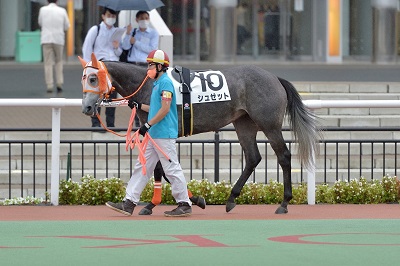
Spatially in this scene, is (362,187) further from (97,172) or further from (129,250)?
(129,250)

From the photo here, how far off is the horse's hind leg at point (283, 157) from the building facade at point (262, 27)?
20.4 meters

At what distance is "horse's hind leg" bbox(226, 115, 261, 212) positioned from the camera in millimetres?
12594

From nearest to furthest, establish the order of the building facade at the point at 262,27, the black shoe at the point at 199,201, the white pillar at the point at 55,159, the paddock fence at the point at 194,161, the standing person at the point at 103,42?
the black shoe at the point at 199,201 < the white pillar at the point at 55,159 < the paddock fence at the point at 194,161 < the standing person at the point at 103,42 < the building facade at the point at 262,27

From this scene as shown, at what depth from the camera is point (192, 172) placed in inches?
583

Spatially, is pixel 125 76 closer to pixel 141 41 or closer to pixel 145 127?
pixel 145 127

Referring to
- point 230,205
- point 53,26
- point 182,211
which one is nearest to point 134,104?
point 182,211

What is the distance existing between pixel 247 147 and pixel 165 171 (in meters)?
1.14

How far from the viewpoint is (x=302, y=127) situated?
12.6 meters

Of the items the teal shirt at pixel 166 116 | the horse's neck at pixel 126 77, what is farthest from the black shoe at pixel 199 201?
the horse's neck at pixel 126 77

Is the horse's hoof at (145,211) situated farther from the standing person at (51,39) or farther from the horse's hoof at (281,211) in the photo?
the standing person at (51,39)

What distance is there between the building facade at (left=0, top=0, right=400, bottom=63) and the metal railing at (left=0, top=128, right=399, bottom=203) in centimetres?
1765

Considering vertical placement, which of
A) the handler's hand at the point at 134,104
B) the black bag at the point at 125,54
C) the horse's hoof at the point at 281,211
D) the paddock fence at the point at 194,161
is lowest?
the horse's hoof at the point at 281,211

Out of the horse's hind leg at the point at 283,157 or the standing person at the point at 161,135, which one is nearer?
the standing person at the point at 161,135

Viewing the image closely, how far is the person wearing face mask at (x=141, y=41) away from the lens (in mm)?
16688
